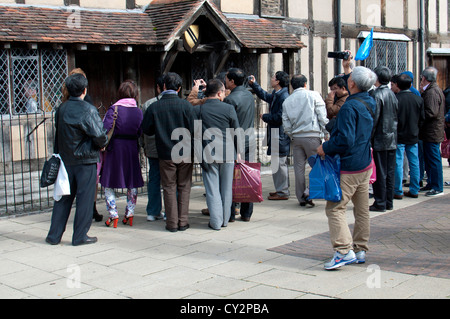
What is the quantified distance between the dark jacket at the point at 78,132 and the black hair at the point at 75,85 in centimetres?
7

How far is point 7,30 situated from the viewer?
922cm

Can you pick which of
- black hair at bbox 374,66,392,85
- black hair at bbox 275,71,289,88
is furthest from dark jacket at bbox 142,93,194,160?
black hair at bbox 374,66,392,85

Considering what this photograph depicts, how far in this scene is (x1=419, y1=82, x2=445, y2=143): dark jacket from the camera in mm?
8969

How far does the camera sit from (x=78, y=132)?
20.7ft

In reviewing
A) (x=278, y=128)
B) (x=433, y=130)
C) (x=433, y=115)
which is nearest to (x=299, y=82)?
(x=278, y=128)

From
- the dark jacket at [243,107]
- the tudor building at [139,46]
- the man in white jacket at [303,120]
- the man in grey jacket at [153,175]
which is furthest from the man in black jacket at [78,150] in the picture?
the man in white jacket at [303,120]

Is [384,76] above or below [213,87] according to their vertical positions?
above

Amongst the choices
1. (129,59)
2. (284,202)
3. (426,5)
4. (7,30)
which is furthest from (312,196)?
(426,5)

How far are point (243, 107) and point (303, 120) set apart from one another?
1.00 m

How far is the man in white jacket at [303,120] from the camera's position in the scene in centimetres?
804

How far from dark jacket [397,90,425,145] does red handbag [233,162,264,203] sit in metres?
2.69

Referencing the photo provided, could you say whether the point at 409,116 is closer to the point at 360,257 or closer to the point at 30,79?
the point at 360,257

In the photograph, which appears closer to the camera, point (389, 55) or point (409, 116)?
point (409, 116)

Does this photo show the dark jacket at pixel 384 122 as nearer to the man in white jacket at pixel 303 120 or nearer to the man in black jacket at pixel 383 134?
the man in black jacket at pixel 383 134
